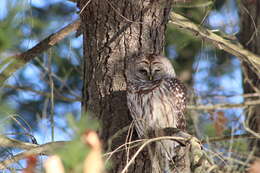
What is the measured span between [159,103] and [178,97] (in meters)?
0.18

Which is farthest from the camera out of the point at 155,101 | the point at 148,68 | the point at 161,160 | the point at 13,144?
the point at 148,68

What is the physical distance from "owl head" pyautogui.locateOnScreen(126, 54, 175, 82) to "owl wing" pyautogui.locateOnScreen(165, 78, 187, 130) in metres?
0.24

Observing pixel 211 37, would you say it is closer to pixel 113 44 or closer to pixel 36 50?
pixel 113 44

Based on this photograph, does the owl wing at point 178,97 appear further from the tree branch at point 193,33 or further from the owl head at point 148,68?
the tree branch at point 193,33

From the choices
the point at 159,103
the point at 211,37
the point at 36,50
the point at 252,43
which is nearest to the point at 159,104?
the point at 159,103

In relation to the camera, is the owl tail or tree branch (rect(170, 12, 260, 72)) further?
tree branch (rect(170, 12, 260, 72))

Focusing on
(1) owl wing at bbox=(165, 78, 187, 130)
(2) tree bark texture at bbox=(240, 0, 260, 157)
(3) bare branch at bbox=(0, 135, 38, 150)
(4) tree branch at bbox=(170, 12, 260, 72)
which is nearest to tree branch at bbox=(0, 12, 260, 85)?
(4) tree branch at bbox=(170, 12, 260, 72)

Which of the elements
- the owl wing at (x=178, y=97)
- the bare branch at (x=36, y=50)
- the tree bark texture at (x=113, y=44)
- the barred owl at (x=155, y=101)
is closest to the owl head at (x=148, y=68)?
the barred owl at (x=155, y=101)

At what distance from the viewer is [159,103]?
378 centimetres

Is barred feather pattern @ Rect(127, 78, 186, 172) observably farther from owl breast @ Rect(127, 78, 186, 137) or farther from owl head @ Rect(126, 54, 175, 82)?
owl head @ Rect(126, 54, 175, 82)

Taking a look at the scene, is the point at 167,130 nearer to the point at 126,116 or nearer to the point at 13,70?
the point at 126,116

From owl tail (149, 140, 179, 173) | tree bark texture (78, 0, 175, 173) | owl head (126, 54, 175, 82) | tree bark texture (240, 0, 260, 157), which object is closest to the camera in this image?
owl tail (149, 140, 179, 173)

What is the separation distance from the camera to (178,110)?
3883mm

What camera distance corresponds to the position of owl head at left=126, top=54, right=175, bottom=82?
3.80m
